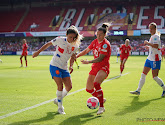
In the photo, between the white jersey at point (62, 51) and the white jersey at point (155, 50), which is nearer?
the white jersey at point (62, 51)

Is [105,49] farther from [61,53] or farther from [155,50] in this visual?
[155,50]

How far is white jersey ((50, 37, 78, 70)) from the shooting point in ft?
19.8

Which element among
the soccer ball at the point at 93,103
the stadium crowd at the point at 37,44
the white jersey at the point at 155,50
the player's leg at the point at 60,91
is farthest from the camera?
the stadium crowd at the point at 37,44

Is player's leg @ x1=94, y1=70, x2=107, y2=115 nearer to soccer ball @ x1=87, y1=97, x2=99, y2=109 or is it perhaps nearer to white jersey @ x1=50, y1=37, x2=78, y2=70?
soccer ball @ x1=87, y1=97, x2=99, y2=109

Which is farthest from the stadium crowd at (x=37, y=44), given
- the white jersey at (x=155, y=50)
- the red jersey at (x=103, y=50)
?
the red jersey at (x=103, y=50)

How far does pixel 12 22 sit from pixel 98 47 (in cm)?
6046

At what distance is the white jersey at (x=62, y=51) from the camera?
19.8 feet

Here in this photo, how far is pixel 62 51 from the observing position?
19.9 ft

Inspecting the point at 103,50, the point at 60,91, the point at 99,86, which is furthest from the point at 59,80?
the point at 103,50

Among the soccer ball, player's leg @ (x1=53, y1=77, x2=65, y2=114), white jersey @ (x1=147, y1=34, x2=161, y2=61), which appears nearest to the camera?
the soccer ball

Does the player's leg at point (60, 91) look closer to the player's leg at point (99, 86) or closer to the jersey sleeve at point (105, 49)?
the player's leg at point (99, 86)

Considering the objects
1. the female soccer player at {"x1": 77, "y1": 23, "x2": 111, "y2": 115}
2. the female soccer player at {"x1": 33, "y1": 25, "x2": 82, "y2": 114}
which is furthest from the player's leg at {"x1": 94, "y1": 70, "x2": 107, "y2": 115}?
the female soccer player at {"x1": 33, "y1": 25, "x2": 82, "y2": 114}

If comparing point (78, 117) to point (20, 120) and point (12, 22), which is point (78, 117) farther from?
point (12, 22)

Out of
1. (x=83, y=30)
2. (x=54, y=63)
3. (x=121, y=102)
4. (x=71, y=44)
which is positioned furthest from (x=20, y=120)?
(x=83, y=30)
